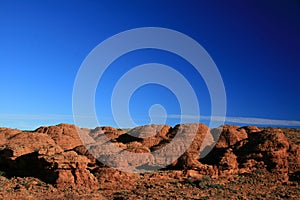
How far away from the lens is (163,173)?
74.7 feet

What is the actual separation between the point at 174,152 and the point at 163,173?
4084mm

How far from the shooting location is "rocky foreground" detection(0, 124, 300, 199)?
19.1 metres

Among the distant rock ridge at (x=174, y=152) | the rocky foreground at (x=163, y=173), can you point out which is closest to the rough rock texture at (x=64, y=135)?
the distant rock ridge at (x=174, y=152)

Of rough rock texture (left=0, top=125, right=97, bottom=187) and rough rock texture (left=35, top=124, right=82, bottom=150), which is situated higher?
rough rock texture (left=35, top=124, right=82, bottom=150)

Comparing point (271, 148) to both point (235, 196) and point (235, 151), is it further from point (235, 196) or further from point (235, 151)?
point (235, 196)

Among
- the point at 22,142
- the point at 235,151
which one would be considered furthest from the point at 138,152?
the point at 22,142

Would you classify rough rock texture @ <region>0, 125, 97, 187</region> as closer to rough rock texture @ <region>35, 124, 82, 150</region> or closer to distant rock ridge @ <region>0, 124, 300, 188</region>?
distant rock ridge @ <region>0, 124, 300, 188</region>

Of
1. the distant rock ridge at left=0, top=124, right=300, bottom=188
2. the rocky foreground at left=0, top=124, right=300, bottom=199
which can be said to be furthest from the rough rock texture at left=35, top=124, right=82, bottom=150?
the rocky foreground at left=0, top=124, right=300, bottom=199

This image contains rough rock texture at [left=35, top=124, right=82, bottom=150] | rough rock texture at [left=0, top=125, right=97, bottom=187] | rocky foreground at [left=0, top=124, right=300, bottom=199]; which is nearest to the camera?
rocky foreground at [left=0, top=124, right=300, bottom=199]

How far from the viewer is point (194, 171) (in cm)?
2286

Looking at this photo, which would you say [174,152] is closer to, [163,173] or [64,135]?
[163,173]

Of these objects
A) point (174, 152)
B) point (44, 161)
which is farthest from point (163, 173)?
point (44, 161)

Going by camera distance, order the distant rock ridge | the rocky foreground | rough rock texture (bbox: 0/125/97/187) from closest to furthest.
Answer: the rocky foreground, rough rock texture (bbox: 0/125/97/187), the distant rock ridge

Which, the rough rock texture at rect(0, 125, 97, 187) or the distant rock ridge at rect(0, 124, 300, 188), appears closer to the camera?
the rough rock texture at rect(0, 125, 97, 187)
